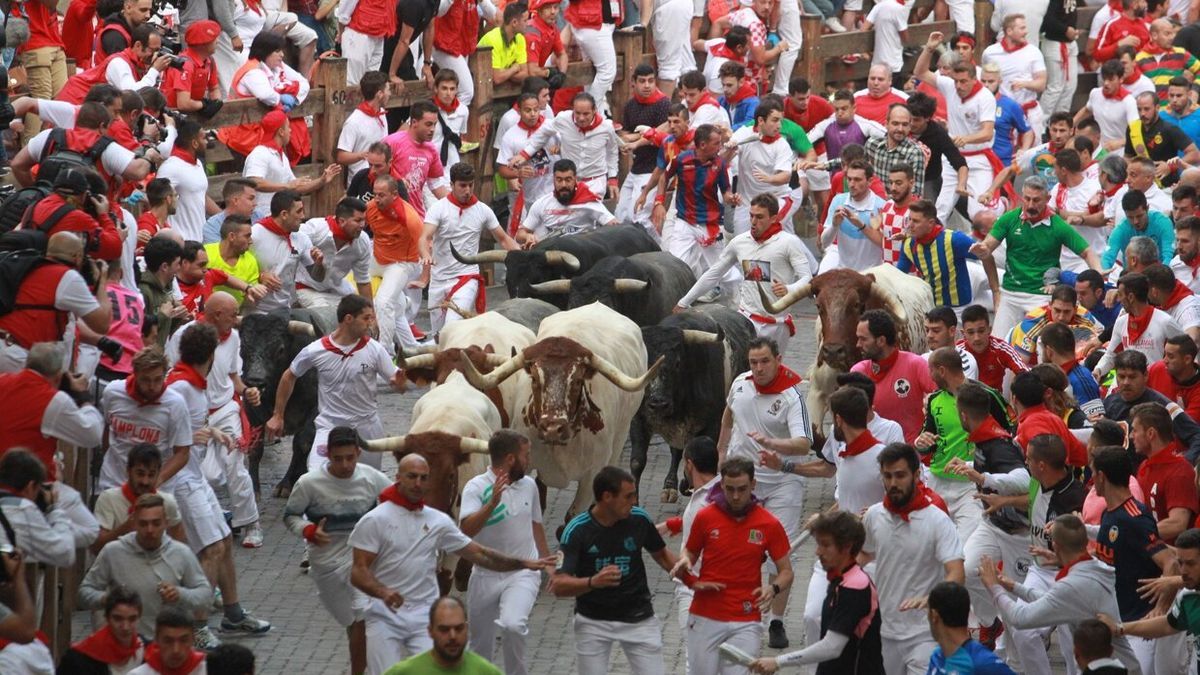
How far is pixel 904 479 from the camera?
10625 millimetres

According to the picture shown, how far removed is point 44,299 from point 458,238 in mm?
6383

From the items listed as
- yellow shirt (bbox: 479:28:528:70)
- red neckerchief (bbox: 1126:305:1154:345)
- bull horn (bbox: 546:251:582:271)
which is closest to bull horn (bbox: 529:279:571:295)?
bull horn (bbox: 546:251:582:271)

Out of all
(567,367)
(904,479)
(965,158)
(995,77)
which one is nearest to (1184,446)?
(904,479)

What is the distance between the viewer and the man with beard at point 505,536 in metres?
11.3

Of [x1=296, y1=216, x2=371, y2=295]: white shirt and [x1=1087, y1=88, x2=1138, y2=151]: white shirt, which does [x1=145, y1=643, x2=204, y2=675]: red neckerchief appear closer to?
[x1=296, y1=216, x2=371, y2=295]: white shirt

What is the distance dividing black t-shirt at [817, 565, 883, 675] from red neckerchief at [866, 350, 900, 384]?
3.20 metres

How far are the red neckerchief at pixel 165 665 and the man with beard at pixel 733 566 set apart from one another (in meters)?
2.39

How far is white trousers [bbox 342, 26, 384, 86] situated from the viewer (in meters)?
20.7

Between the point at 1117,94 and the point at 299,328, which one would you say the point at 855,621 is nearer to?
the point at 299,328

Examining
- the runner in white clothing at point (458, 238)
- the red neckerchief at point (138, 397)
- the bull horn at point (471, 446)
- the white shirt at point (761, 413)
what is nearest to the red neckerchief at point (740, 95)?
the runner in white clothing at point (458, 238)

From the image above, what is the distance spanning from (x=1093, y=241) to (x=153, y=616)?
10.4 metres

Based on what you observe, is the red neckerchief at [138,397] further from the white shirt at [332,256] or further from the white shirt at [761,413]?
the white shirt at [332,256]

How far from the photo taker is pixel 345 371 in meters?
13.7

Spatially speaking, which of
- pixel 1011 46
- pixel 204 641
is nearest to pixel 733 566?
pixel 204 641
